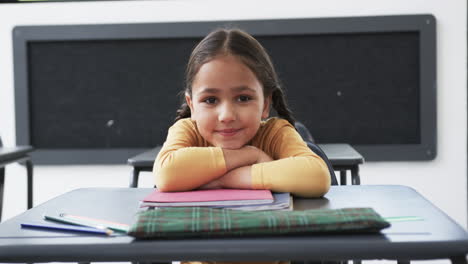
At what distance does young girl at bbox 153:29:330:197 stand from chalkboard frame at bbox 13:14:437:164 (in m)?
1.70

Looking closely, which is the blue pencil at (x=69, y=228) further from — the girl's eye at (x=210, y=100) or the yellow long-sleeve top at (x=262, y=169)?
the girl's eye at (x=210, y=100)

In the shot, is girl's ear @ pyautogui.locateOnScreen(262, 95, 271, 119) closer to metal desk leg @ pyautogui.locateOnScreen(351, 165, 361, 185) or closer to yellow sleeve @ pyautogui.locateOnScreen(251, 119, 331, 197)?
yellow sleeve @ pyautogui.locateOnScreen(251, 119, 331, 197)

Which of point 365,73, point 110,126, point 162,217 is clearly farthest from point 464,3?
point 162,217

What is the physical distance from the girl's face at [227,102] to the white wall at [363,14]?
1.90m

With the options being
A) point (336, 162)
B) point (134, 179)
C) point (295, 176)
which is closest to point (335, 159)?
point (336, 162)

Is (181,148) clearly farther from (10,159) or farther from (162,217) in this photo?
(10,159)

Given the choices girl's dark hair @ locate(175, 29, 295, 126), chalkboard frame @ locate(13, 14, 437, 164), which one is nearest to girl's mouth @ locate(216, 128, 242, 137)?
girl's dark hair @ locate(175, 29, 295, 126)

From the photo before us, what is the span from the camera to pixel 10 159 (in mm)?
2607

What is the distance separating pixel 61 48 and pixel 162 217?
2650mm

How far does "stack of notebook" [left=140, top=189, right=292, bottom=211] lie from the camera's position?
1020 mm

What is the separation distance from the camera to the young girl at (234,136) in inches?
47.6

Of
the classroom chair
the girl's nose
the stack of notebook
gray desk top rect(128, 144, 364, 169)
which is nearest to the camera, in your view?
the stack of notebook

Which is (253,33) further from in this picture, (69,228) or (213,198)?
(69,228)

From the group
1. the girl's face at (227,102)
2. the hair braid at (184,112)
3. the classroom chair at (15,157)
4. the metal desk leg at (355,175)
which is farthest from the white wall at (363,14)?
the girl's face at (227,102)
